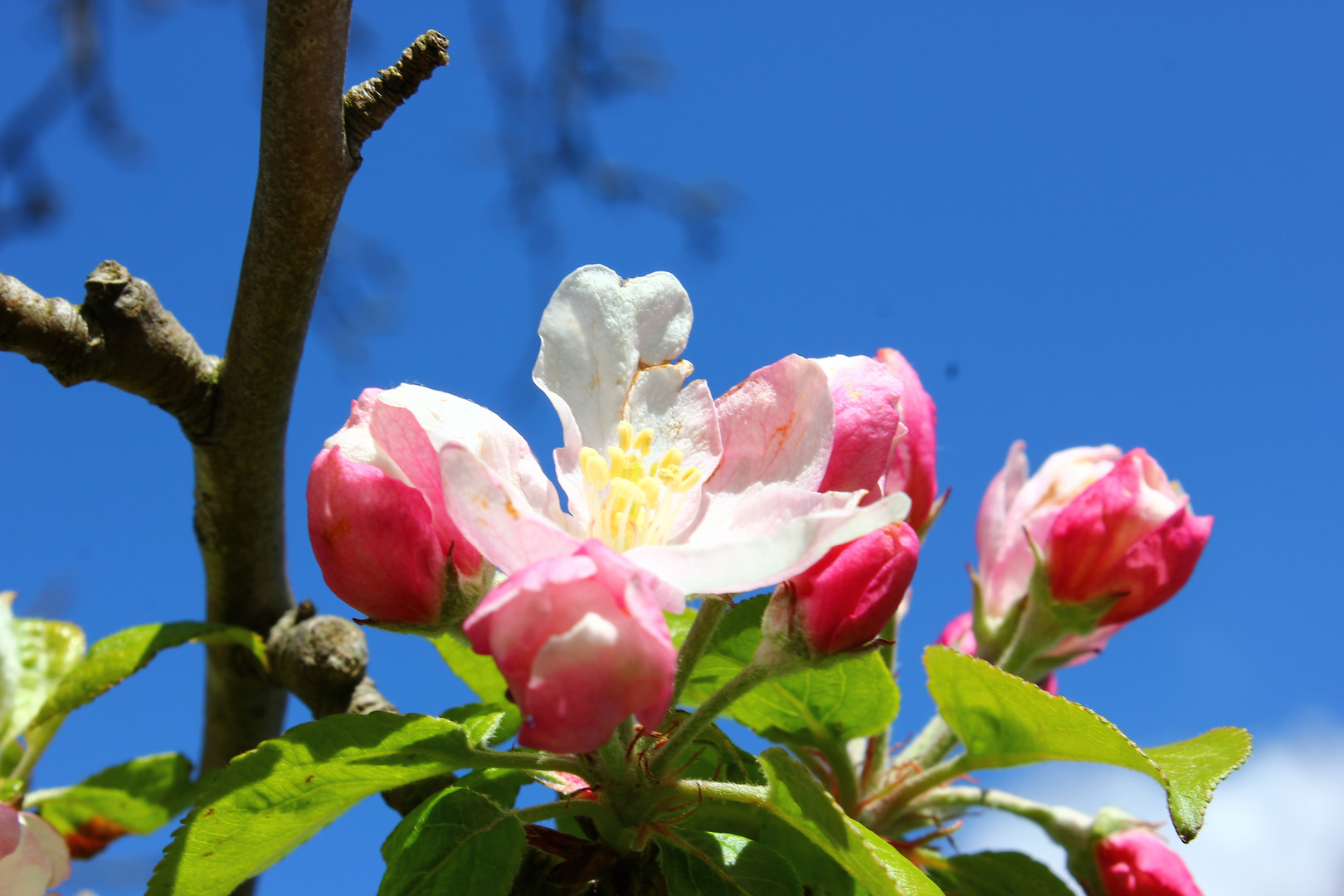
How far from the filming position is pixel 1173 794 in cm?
93

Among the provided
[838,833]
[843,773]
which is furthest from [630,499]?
[843,773]

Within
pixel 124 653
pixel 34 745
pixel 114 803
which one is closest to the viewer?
pixel 124 653

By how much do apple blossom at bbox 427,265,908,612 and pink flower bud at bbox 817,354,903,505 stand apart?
0.03 meters

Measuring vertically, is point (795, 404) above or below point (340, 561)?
above

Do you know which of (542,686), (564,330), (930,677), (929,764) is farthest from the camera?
(929,764)

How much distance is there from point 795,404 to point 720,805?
0.44 meters

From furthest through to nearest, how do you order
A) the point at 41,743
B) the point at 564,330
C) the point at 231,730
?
the point at 231,730 → the point at 41,743 → the point at 564,330

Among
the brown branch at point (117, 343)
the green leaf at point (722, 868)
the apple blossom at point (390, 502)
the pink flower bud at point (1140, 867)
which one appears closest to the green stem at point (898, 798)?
the pink flower bud at point (1140, 867)

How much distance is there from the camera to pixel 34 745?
167cm

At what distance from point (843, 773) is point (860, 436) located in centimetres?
65

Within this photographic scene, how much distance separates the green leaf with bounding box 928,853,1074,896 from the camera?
52.5 inches

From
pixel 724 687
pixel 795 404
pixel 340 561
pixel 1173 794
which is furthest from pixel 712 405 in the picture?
pixel 1173 794

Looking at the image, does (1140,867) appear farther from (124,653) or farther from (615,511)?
(124,653)

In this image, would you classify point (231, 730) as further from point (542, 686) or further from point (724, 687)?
point (542, 686)
